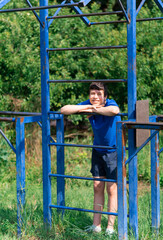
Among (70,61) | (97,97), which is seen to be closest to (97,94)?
(97,97)

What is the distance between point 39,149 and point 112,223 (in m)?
3.11

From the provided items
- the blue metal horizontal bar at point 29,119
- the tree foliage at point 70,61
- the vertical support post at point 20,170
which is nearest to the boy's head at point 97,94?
the blue metal horizontal bar at point 29,119

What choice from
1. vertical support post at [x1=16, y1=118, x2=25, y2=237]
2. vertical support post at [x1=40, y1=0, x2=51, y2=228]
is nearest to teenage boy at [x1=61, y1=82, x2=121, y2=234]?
vertical support post at [x1=40, y1=0, x2=51, y2=228]

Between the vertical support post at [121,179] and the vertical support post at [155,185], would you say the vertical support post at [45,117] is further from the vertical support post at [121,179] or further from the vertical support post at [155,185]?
the vertical support post at [155,185]

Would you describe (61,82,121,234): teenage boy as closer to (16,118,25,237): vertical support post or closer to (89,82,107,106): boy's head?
(89,82,107,106): boy's head

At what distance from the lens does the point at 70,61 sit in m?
7.41

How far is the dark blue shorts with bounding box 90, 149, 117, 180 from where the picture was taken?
394 centimetres

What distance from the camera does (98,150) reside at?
4.00 m

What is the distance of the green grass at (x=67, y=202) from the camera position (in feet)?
12.8

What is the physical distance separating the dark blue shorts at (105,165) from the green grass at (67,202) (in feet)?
1.74

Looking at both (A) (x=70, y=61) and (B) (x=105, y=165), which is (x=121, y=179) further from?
(A) (x=70, y=61)

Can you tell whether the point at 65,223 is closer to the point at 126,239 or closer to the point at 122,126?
the point at 126,239

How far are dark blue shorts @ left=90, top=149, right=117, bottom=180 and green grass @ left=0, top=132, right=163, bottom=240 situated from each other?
1.74 ft

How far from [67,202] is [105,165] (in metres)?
1.17
